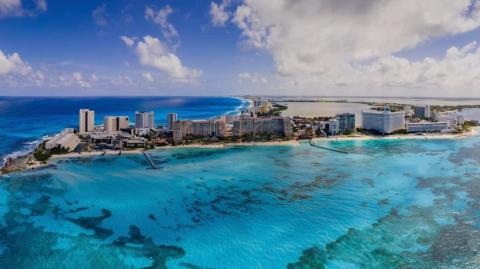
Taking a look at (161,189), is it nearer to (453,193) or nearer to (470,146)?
(453,193)

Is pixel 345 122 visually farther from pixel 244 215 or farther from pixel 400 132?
pixel 244 215

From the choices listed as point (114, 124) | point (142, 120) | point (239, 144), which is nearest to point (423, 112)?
point (239, 144)

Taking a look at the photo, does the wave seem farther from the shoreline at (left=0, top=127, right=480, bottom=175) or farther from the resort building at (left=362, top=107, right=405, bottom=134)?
the resort building at (left=362, top=107, right=405, bottom=134)

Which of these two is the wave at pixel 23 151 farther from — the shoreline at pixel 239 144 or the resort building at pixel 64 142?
the resort building at pixel 64 142

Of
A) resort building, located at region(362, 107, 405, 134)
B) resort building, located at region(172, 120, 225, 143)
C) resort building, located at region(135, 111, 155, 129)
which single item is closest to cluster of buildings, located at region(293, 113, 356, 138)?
resort building, located at region(362, 107, 405, 134)

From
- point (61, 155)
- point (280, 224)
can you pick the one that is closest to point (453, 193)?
point (280, 224)

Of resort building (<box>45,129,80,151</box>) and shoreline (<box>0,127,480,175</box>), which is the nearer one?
shoreline (<box>0,127,480,175</box>)

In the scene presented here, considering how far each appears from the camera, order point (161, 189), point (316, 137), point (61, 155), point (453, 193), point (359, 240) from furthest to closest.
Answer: point (316, 137) < point (61, 155) < point (161, 189) < point (453, 193) < point (359, 240)
